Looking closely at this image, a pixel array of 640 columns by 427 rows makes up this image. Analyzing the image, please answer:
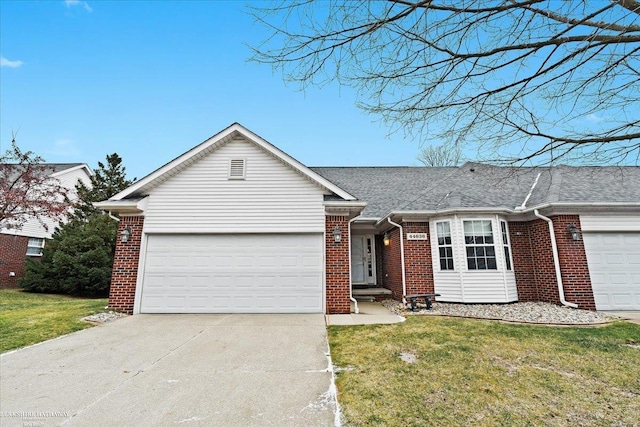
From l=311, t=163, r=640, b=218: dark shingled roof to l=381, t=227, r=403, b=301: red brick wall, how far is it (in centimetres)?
110

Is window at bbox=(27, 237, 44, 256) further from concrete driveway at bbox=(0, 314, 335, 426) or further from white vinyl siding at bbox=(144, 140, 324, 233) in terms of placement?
concrete driveway at bbox=(0, 314, 335, 426)

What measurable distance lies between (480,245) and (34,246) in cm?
2418

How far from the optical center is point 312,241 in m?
8.24

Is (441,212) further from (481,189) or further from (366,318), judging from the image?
(366,318)

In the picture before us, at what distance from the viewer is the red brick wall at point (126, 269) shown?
7.86 m

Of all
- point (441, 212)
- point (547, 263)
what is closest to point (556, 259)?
point (547, 263)

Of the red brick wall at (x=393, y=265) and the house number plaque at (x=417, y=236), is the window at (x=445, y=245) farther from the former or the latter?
the red brick wall at (x=393, y=265)

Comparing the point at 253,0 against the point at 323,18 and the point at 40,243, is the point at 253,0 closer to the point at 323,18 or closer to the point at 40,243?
the point at 323,18

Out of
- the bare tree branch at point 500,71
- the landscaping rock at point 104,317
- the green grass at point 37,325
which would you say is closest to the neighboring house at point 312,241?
the landscaping rock at point 104,317

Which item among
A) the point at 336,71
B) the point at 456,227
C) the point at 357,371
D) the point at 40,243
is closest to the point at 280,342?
the point at 357,371

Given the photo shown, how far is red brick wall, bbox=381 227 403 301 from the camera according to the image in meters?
10.1

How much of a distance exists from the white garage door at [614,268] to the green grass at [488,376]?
2891mm

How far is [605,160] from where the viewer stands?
339cm

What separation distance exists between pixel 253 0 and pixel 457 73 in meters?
2.24
